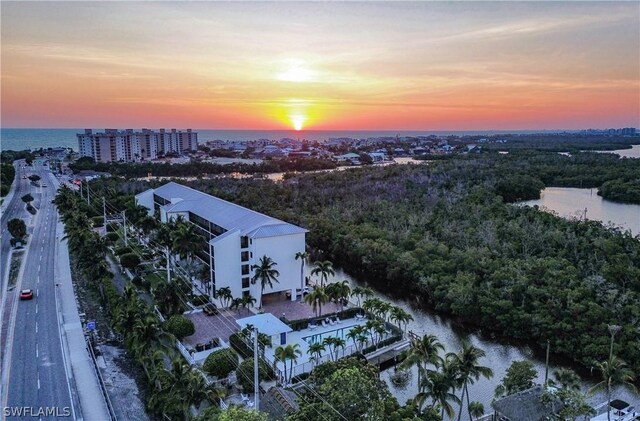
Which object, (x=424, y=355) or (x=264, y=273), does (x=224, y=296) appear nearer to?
(x=264, y=273)

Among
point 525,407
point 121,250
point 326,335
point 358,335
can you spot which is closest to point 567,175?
point 326,335

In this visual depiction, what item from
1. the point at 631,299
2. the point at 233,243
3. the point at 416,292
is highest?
the point at 233,243

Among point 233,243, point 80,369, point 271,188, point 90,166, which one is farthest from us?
point 90,166

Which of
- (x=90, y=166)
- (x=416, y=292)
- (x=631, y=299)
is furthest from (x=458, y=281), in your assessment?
(x=90, y=166)

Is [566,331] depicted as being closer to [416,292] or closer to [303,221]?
[416,292]

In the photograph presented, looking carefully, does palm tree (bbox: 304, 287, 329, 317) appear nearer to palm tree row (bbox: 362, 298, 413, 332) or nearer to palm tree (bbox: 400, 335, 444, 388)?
palm tree row (bbox: 362, 298, 413, 332)

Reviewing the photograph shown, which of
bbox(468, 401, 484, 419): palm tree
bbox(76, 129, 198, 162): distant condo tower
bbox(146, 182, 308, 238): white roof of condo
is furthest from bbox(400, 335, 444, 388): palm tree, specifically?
bbox(76, 129, 198, 162): distant condo tower

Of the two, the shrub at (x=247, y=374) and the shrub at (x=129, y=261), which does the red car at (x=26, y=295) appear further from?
the shrub at (x=247, y=374)
